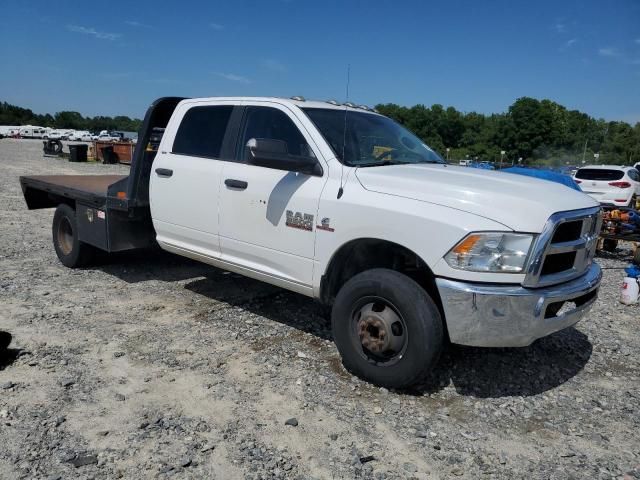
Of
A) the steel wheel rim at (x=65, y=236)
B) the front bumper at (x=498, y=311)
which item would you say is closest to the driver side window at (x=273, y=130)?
the front bumper at (x=498, y=311)

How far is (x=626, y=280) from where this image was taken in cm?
608

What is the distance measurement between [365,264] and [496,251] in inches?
45.9

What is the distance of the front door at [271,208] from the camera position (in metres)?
3.95

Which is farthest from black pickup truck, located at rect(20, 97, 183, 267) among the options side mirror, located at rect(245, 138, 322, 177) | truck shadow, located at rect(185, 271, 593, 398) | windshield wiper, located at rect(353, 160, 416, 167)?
windshield wiper, located at rect(353, 160, 416, 167)

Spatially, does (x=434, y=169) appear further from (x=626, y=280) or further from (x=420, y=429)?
(x=626, y=280)

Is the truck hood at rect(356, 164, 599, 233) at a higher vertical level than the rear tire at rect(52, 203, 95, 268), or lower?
higher

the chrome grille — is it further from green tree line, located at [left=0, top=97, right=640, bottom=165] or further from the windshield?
green tree line, located at [left=0, top=97, right=640, bottom=165]

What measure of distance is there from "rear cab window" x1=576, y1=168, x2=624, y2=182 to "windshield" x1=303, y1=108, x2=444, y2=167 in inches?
477

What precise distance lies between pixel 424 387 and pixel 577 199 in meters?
1.75

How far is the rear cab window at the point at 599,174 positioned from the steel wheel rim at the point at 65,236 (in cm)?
1392

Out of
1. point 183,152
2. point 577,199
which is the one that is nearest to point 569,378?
point 577,199

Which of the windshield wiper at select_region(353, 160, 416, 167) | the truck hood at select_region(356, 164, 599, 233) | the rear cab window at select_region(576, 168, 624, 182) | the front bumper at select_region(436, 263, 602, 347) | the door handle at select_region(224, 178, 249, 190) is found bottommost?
the front bumper at select_region(436, 263, 602, 347)

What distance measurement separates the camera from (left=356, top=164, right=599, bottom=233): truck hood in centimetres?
312

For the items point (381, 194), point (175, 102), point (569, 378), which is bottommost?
point (569, 378)
